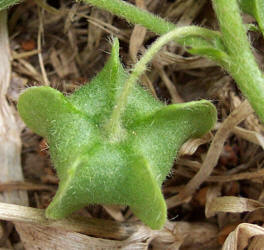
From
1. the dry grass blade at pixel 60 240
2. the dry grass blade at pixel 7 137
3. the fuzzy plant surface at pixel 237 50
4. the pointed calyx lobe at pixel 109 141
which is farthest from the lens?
the dry grass blade at pixel 7 137

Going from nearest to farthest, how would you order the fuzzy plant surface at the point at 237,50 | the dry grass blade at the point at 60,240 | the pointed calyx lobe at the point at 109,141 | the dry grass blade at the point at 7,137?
the pointed calyx lobe at the point at 109,141 → the fuzzy plant surface at the point at 237,50 → the dry grass blade at the point at 60,240 → the dry grass blade at the point at 7,137

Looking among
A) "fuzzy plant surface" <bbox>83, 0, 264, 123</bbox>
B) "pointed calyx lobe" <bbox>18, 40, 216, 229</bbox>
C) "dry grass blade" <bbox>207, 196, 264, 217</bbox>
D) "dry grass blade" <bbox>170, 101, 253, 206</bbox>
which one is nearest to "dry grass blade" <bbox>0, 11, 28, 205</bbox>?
"pointed calyx lobe" <bbox>18, 40, 216, 229</bbox>

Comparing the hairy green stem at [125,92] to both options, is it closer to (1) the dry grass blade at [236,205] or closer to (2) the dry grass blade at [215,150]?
(2) the dry grass blade at [215,150]

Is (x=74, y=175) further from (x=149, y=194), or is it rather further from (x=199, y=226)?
(x=199, y=226)

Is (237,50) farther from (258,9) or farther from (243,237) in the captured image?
(243,237)

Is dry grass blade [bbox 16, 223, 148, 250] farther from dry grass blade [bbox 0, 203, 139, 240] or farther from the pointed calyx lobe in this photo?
the pointed calyx lobe

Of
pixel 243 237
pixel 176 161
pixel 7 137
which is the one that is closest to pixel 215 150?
pixel 176 161

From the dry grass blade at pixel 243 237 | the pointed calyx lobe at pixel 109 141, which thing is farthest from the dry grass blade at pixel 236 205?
the pointed calyx lobe at pixel 109 141
